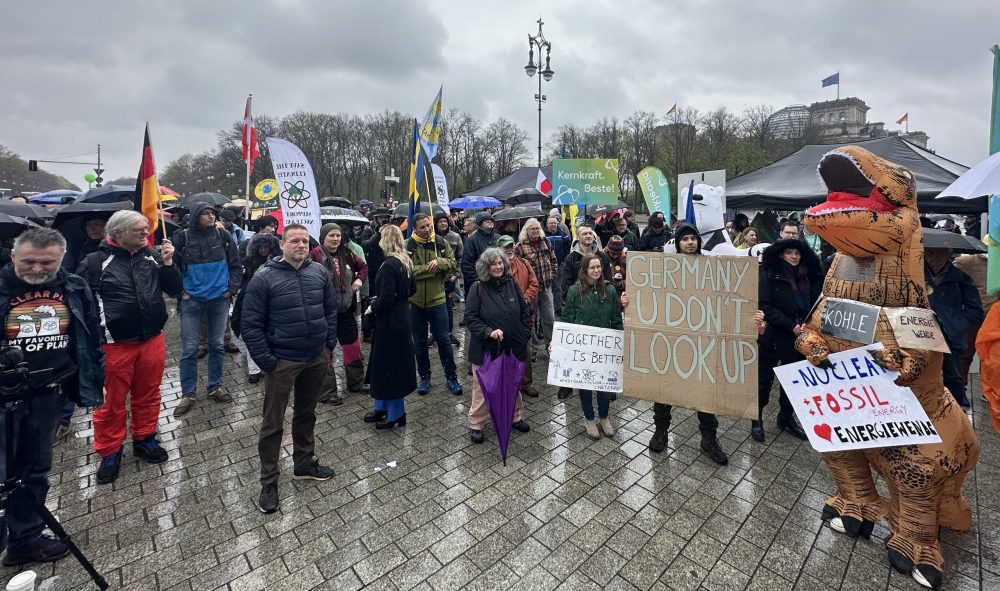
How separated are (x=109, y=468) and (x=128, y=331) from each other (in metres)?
1.06

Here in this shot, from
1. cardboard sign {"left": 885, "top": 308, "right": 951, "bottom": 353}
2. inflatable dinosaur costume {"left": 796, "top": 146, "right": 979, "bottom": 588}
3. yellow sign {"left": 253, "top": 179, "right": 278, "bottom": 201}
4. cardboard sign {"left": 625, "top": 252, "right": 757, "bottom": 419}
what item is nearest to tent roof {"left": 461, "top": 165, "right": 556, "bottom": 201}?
yellow sign {"left": 253, "top": 179, "right": 278, "bottom": 201}

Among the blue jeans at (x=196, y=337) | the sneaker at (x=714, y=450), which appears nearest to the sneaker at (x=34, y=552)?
the blue jeans at (x=196, y=337)

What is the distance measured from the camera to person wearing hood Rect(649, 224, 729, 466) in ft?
12.7

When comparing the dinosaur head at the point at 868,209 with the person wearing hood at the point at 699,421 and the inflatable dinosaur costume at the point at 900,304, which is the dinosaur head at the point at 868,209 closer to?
the inflatable dinosaur costume at the point at 900,304

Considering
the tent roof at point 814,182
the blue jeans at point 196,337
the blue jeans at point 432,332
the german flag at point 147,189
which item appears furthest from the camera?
the tent roof at point 814,182

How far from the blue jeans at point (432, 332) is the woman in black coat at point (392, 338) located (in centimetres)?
83

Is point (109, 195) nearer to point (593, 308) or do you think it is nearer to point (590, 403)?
point (593, 308)

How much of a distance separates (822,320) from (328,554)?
333cm

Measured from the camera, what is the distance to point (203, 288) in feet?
16.5

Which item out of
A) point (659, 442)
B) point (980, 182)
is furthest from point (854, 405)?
point (659, 442)

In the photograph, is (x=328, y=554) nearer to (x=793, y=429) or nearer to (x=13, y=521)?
(x=13, y=521)

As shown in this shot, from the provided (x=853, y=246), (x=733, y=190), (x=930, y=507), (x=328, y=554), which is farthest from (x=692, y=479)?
(x=733, y=190)

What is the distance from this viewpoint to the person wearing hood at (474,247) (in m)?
6.01

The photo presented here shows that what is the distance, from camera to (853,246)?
2.68 meters
